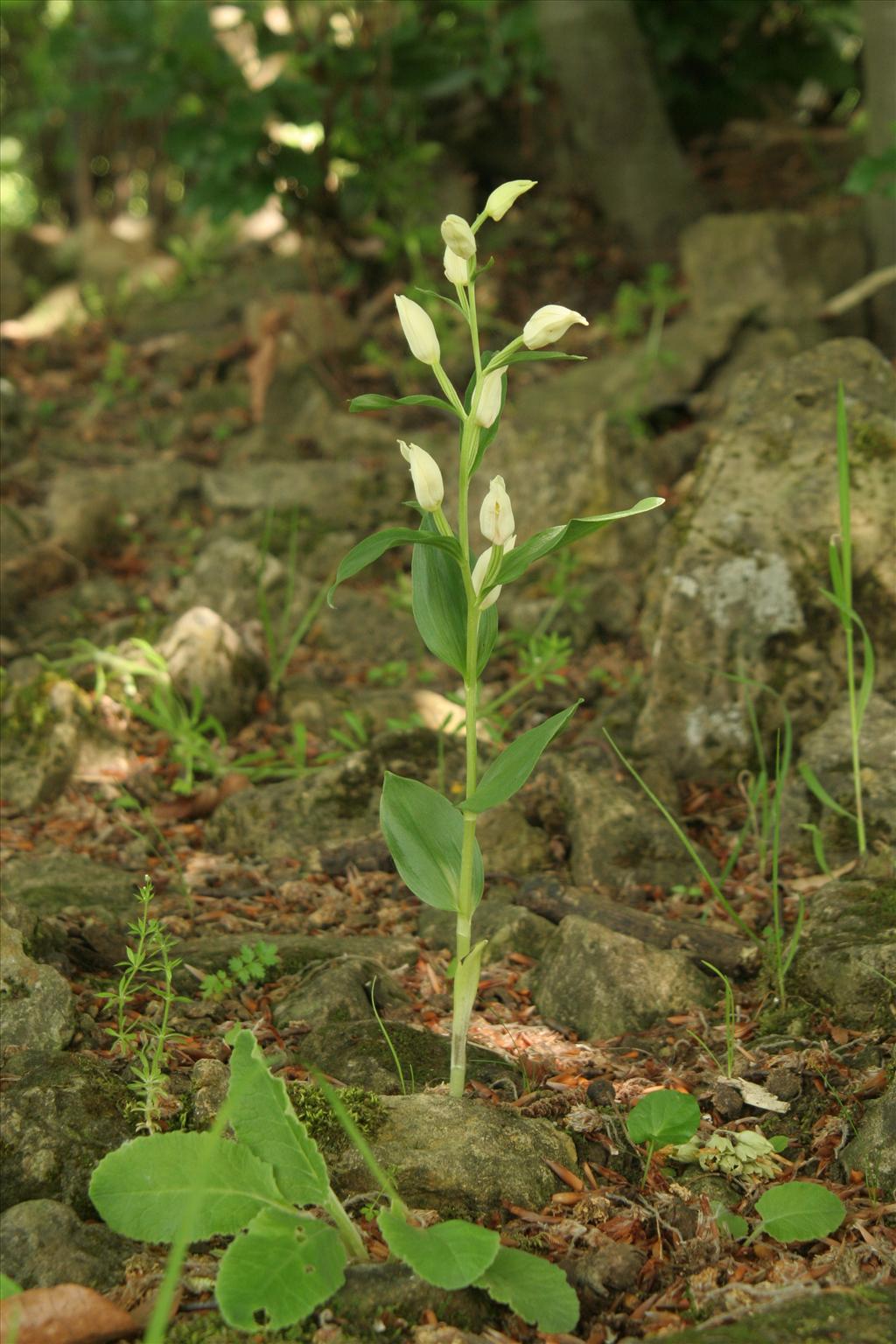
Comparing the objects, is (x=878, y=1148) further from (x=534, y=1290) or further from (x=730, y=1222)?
(x=534, y=1290)

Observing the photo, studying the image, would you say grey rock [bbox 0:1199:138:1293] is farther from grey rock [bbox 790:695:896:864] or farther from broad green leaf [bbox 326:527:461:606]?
grey rock [bbox 790:695:896:864]

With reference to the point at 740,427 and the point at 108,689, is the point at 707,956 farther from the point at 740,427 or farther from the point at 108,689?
the point at 108,689

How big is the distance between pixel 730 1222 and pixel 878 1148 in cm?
33

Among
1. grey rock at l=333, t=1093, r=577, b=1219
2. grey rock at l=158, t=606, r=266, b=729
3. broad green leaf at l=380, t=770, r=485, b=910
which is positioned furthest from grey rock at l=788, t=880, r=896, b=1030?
grey rock at l=158, t=606, r=266, b=729

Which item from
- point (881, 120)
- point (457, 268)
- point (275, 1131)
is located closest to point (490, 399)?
point (457, 268)

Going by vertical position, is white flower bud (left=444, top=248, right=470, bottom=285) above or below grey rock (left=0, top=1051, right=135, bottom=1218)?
above

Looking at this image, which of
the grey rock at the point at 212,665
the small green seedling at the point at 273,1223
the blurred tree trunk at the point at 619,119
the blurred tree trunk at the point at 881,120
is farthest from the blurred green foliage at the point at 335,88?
the small green seedling at the point at 273,1223

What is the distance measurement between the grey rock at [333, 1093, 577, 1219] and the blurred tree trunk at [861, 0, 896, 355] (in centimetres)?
454

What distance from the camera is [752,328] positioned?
5.94 meters

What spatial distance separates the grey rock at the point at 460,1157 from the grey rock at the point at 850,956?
0.70 metres

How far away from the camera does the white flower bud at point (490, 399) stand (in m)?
2.10

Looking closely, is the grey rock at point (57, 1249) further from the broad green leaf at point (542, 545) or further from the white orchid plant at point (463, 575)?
the broad green leaf at point (542, 545)

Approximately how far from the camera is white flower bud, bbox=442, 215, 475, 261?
2.05 meters

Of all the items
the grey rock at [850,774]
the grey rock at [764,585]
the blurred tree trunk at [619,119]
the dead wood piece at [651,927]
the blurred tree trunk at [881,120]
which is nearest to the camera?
the dead wood piece at [651,927]
